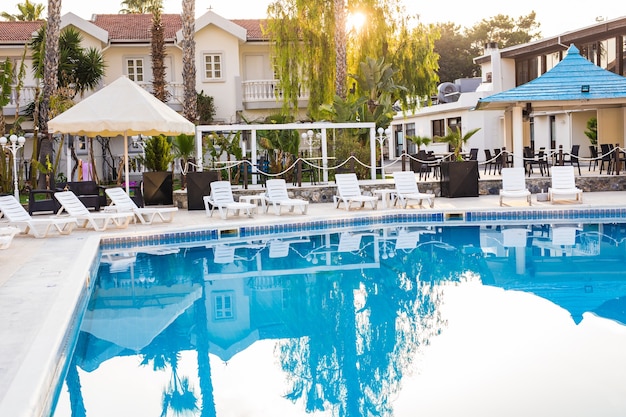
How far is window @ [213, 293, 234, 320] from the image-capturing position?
941cm

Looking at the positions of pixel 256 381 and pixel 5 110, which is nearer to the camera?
pixel 256 381

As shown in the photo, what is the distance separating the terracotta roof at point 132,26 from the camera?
31609 millimetres

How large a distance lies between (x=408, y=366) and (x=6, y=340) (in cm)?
368

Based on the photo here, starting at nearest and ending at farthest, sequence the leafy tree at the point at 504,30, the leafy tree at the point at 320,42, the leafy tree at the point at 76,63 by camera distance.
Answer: the leafy tree at the point at 76,63 → the leafy tree at the point at 320,42 → the leafy tree at the point at 504,30

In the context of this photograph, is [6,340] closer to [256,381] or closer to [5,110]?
[256,381]

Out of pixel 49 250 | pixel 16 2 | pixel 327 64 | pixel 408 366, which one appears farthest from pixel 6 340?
pixel 16 2

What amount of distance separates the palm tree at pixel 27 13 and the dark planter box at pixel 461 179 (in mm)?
35291

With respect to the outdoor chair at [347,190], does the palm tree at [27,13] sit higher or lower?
higher

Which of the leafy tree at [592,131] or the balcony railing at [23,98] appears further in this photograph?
the leafy tree at [592,131]

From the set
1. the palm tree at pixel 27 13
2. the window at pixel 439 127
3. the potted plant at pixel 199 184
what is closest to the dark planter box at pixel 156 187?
the potted plant at pixel 199 184

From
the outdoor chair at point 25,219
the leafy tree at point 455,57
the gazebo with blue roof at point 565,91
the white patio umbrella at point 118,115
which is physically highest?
the leafy tree at point 455,57

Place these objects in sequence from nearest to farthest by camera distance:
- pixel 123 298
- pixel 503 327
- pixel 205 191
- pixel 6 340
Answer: pixel 6 340 < pixel 503 327 < pixel 123 298 < pixel 205 191

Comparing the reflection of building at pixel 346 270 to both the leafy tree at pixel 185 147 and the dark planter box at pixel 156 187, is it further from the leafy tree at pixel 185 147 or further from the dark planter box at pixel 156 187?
the leafy tree at pixel 185 147

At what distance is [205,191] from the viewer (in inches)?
766
